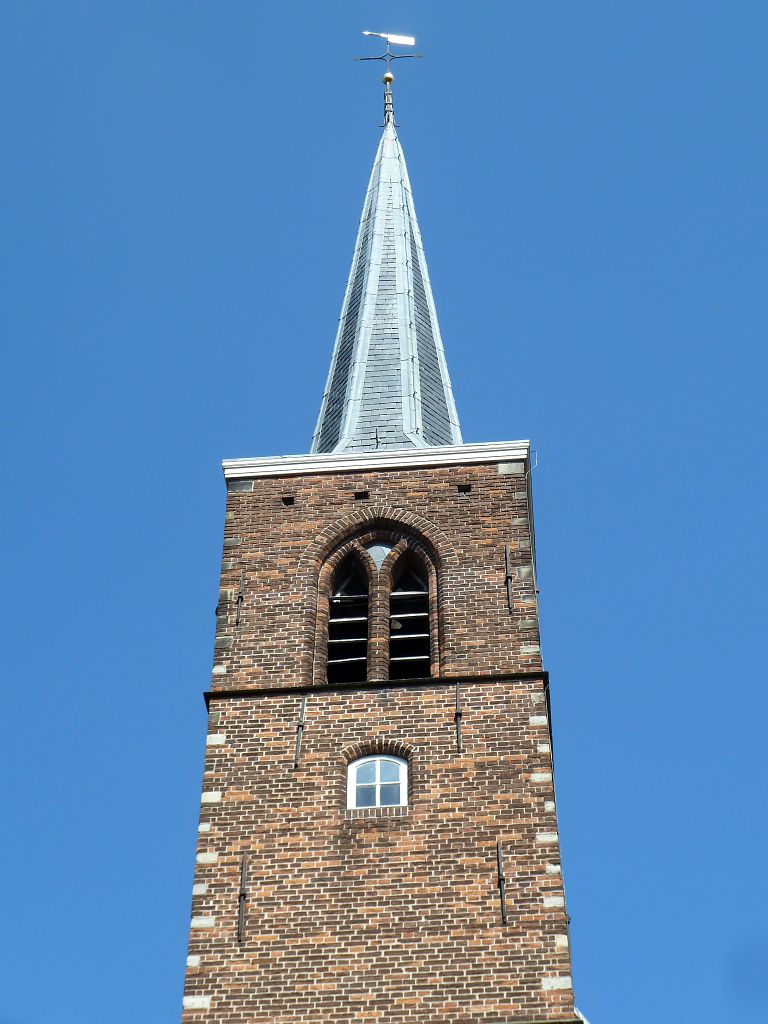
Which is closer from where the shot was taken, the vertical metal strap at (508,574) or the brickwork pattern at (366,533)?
the brickwork pattern at (366,533)

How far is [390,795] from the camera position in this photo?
28.2 m

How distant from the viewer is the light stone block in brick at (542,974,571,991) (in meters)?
25.6

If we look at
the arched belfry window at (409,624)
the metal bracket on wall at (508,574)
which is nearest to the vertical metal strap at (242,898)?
the arched belfry window at (409,624)

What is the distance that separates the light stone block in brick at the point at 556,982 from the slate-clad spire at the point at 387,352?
11.5 metres

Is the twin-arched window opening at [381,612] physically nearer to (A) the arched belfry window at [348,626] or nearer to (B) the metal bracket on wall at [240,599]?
(A) the arched belfry window at [348,626]

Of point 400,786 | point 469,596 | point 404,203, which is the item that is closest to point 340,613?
point 469,596

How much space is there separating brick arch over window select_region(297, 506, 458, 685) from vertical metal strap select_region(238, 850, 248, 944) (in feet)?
11.5

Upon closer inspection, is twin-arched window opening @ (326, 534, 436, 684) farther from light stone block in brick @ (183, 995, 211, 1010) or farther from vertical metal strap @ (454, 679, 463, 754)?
light stone block in brick @ (183, 995, 211, 1010)

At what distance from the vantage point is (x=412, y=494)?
32781 millimetres

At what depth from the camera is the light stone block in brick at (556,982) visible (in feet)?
84.1

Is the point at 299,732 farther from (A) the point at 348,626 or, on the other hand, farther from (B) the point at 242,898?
(A) the point at 348,626

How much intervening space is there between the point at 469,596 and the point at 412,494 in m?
2.47

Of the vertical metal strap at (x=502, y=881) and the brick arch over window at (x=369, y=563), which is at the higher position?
the brick arch over window at (x=369, y=563)

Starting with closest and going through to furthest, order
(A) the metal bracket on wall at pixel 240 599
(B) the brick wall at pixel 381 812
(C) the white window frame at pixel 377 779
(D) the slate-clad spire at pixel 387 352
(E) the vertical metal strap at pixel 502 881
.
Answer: (B) the brick wall at pixel 381 812 → (E) the vertical metal strap at pixel 502 881 → (C) the white window frame at pixel 377 779 → (A) the metal bracket on wall at pixel 240 599 → (D) the slate-clad spire at pixel 387 352
